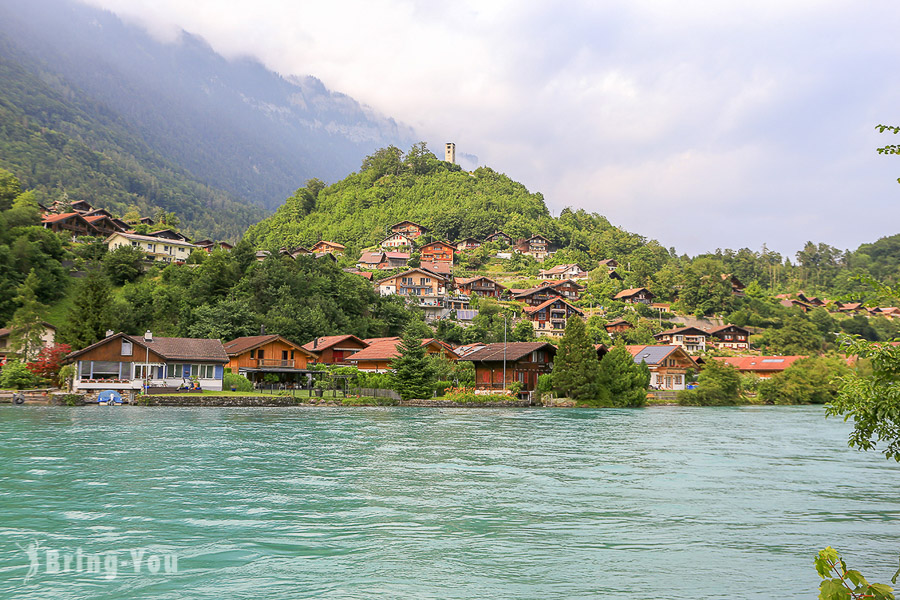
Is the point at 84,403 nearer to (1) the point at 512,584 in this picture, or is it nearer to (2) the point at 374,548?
(2) the point at 374,548

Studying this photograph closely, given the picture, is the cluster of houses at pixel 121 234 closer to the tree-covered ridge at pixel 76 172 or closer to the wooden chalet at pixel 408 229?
the tree-covered ridge at pixel 76 172

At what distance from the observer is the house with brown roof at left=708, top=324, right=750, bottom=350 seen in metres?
91.5

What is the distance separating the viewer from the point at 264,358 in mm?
53375

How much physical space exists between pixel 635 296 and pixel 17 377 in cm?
8388

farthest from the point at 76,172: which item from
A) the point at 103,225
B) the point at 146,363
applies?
the point at 146,363

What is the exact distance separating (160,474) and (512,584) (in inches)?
436

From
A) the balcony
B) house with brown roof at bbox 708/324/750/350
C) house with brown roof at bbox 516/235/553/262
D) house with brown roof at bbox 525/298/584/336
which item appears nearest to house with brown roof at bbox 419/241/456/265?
house with brown roof at bbox 516/235/553/262

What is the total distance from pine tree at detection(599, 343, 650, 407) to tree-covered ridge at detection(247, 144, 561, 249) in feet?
248

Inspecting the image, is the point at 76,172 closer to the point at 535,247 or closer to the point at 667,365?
the point at 535,247

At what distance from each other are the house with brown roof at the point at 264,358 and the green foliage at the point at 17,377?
1361cm

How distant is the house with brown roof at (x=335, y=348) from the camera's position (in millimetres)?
60531

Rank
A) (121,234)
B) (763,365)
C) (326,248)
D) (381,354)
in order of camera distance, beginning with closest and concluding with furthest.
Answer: (381,354), (763,365), (121,234), (326,248)

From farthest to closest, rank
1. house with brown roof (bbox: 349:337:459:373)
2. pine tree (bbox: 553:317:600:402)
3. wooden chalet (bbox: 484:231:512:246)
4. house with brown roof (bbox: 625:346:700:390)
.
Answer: wooden chalet (bbox: 484:231:512:246) → house with brown roof (bbox: 625:346:700:390) → house with brown roof (bbox: 349:337:459:373) → pine tree (bbox: 553:317:600:402)

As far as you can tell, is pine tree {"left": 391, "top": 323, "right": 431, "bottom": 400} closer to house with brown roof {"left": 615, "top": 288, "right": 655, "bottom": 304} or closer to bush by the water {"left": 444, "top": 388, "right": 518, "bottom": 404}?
bush by the water {"left": 444, "top": 388, "right": 518, "bottom": 404}
